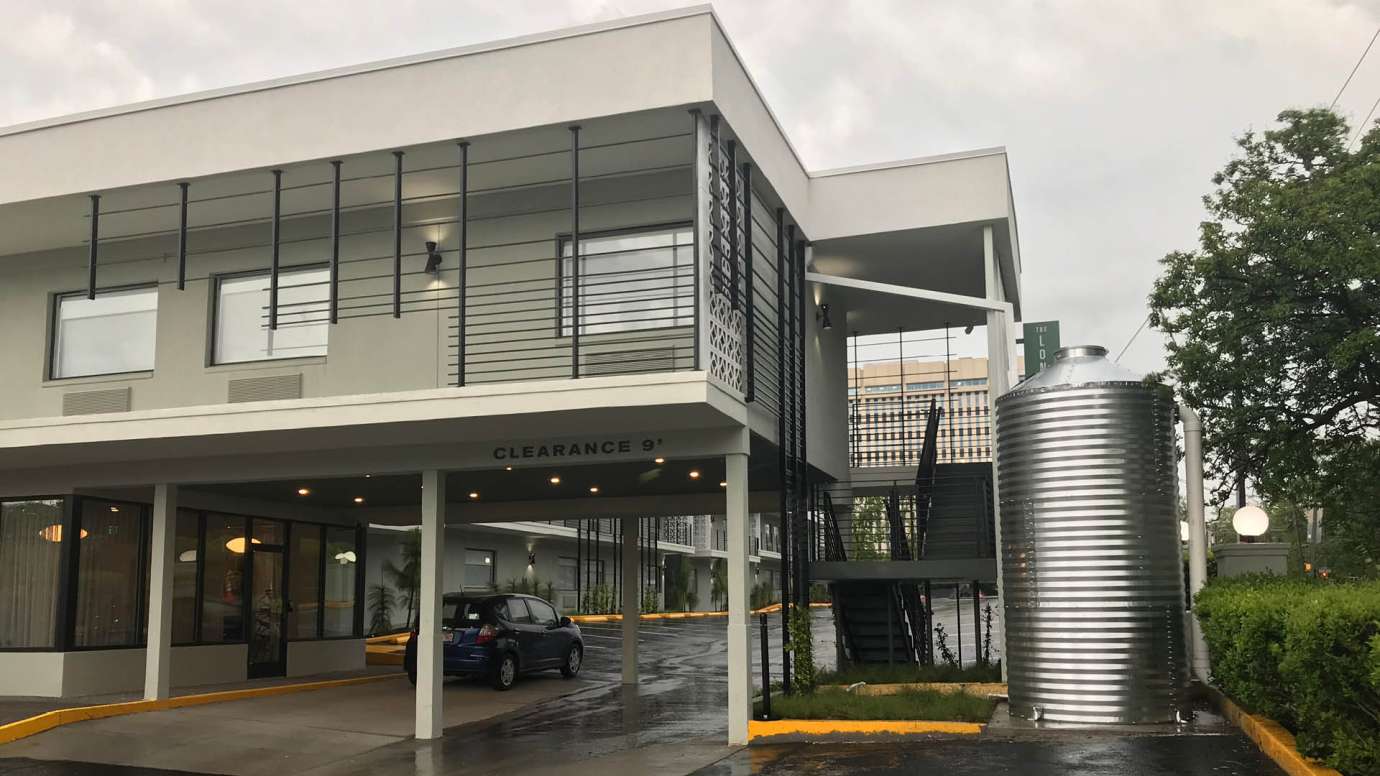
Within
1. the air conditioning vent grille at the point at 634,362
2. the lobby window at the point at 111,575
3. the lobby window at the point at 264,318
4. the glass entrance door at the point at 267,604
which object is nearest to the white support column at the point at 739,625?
the air conditioning vent grille at the point at 634,362

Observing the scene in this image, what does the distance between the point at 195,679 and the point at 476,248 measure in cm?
A: 933

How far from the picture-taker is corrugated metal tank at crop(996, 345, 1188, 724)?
493 inches

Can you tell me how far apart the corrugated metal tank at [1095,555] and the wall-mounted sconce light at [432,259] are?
296 inches

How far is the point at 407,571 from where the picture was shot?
37094 mm

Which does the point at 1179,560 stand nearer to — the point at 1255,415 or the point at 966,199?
the point at 966,199

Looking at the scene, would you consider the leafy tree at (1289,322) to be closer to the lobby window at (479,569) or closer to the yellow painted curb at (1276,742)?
the yellow painted curb at (1276,742)

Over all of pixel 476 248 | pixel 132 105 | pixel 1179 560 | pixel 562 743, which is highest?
pixel 132 105

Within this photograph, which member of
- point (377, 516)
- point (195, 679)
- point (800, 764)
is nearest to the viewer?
point (800, 764)

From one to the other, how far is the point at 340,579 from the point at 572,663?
4.84 meters

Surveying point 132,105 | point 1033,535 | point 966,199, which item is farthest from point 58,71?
point 1033,535

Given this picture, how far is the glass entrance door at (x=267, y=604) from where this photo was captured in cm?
2067

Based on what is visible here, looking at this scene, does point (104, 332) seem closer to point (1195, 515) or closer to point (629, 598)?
point (629, 598)

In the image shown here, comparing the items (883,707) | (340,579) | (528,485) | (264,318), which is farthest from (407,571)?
(883,707)

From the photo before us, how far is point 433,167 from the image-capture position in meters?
14.3
